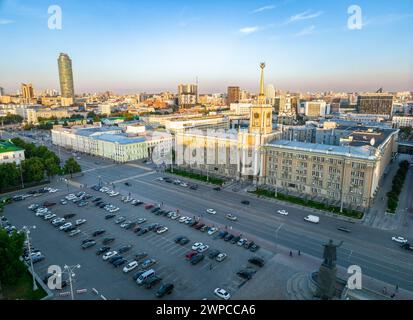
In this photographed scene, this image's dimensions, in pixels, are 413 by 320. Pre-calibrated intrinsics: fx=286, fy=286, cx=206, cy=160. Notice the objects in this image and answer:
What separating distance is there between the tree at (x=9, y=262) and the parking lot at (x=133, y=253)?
3.08 metres

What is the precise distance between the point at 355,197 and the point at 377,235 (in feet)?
34.4

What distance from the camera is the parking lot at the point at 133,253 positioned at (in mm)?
26484

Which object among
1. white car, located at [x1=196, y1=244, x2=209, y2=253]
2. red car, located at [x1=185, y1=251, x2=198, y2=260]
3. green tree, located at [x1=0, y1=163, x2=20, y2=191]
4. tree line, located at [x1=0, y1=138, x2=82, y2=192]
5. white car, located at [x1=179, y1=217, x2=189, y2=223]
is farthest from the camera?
tree line, located at [x1=0, y1=138, x2=82, y2=192]

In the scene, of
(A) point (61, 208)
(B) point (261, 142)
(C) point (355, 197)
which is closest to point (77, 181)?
(A) point (61, 208)

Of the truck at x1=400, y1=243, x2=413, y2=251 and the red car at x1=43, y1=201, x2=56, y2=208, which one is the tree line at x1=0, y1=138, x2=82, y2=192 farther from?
the truck at x1=400, y1=243, x2=413, y2=251

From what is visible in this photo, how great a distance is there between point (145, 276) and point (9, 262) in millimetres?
12058

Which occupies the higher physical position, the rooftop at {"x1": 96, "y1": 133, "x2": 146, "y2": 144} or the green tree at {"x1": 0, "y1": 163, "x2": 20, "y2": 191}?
the rooftop at {"x1": 96, "y1": 133, "x2": 146, "y2": 144}

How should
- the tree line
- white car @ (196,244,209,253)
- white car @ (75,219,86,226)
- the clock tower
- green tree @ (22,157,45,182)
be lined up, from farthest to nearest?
the clock tower
green tree @ (22,157,45,182)
the tree line
white car @ (75,219,86,226)
white car @ (196,244,209,253)

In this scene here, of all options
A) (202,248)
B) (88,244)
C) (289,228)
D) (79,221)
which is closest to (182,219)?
(202,248)

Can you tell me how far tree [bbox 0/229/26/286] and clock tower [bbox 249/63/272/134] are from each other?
144 ft

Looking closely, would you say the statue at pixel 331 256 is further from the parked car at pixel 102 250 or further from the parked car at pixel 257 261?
the parked car at pixel 102 250

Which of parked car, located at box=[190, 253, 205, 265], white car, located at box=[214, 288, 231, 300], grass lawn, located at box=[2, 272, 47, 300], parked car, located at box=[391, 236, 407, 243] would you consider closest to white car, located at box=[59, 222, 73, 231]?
grass lawn, located at box=[2, 272, 47, 300]

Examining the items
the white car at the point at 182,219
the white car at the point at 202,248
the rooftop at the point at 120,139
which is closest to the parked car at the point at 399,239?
the white car at the point at 202,248

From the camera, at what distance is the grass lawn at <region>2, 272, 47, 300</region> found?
24984 mm
